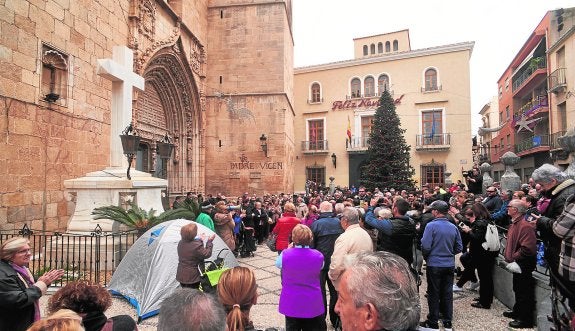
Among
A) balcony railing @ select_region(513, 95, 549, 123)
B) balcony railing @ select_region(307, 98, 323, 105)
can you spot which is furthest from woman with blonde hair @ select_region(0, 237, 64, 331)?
balcony railing @ select_region(513, 95, 549, 123)

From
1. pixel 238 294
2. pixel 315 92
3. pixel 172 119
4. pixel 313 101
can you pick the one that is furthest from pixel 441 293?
pixel 315 92

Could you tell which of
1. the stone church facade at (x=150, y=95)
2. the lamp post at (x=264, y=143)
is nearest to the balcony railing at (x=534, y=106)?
the stone church facade at (x=150, y=95)

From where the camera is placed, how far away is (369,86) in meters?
25.9

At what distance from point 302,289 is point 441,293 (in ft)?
6.87

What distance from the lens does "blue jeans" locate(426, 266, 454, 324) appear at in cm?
407

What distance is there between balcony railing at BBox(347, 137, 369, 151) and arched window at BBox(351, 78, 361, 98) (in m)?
3.37

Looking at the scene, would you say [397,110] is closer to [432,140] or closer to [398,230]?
[432,140]

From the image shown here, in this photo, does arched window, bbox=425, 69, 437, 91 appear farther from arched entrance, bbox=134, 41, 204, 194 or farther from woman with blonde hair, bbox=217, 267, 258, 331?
woman with blonde hair, bbox=217, 267, 258, 331

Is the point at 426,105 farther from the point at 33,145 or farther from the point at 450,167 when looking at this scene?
the point at 33,145

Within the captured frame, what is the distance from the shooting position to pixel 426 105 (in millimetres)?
24516

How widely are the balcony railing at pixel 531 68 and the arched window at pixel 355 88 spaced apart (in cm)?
1117

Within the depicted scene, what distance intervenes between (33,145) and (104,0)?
4.97m

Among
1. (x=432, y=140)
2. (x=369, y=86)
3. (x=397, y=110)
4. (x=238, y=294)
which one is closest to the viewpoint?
(x=238, y=294)

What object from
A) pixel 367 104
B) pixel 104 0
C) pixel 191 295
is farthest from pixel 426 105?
pixel 191 295
